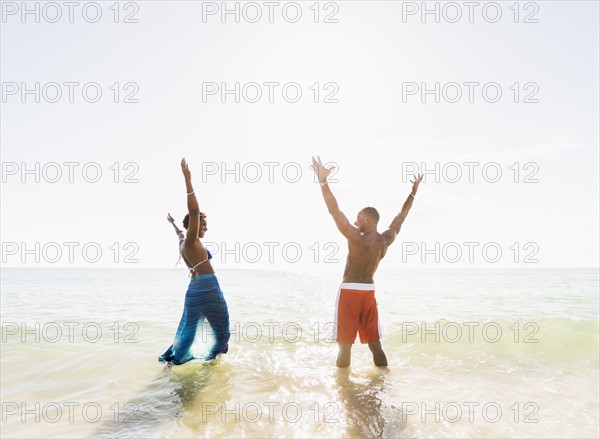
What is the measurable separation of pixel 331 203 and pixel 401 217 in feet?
4.65

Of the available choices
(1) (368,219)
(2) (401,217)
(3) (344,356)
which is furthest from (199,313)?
(2) (401,217)

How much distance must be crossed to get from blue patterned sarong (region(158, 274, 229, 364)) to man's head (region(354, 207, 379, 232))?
2.53m

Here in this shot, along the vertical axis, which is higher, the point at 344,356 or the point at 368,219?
the point at 368,219

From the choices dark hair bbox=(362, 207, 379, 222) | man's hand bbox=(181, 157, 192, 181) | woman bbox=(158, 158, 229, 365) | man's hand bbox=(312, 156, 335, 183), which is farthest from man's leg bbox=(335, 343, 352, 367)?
man's hand bbox=(181, 157, 192, 181)

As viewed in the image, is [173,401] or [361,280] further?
[361,280]

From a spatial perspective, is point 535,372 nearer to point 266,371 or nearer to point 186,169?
point 266,371

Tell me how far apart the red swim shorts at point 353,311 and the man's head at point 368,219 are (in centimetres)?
88

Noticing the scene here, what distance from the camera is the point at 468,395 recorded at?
205 inches

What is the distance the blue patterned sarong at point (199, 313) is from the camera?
20.3ft

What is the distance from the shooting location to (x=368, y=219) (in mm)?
5953

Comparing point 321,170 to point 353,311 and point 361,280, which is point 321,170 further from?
point 353,311

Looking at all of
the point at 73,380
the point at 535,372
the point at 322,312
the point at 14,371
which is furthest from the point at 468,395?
the point at 322,312

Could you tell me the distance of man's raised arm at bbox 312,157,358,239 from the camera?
18.2 feet

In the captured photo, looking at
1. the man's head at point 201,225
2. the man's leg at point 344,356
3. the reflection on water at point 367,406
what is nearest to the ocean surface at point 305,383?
the reflection on water at point 367,406
